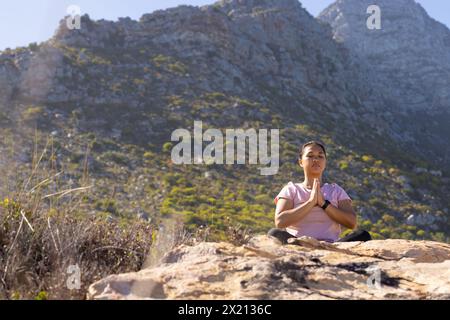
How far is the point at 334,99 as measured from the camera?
41375 mm

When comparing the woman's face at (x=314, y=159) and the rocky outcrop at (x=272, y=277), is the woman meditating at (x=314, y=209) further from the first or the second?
the rocky outcrop at (x=272, y=277)

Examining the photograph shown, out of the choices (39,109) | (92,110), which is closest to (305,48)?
(92,110)

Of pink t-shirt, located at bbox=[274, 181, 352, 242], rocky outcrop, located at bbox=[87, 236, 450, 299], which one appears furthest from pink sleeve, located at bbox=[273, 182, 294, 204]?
rocky outcrop, located at bbox=[87, 236, 450, 299]

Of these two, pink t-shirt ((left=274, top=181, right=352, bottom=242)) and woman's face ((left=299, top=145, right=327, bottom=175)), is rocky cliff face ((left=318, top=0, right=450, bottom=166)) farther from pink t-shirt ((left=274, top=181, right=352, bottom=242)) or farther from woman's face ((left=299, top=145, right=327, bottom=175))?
pink t-shirt ((left=274, top=181, right=352, bottom=242))

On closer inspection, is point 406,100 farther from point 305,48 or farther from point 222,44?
point 222,44

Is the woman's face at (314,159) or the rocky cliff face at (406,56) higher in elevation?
the rocky cliff face at (406,56)

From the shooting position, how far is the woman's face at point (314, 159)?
4.49 metres

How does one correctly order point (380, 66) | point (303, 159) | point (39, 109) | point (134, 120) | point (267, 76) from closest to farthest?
point (303, 159) < point (39, 109) < point (134, 120) < point (267, 76) < point (380, 66)

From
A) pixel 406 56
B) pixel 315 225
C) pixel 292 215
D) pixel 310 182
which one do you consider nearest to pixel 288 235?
pixel 292 215

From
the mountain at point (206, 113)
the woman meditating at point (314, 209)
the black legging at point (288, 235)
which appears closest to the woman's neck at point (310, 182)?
the woman meditating at point (314, 209)

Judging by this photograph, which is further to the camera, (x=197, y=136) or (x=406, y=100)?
(x=406, y=100)
